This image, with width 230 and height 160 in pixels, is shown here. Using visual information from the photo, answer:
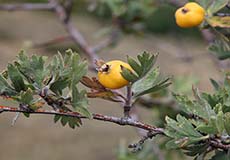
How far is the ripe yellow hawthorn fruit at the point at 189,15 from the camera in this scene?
22.8 inches

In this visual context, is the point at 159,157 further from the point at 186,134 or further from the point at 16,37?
the point at 16,37

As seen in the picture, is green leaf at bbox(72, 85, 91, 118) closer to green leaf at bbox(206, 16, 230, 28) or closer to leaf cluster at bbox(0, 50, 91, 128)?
leaf cluster at bbox(0, 50, 91, 128)

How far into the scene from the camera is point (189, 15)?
0.58 metres

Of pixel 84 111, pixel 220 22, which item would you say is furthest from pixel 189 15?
pixel 84 111

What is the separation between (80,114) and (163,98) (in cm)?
77

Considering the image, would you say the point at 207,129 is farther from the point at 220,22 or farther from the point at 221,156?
the point at 220,22

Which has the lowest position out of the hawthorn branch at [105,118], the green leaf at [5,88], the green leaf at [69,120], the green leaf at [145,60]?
the hawthorn branch at [105,118]

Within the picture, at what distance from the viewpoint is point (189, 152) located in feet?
1.73

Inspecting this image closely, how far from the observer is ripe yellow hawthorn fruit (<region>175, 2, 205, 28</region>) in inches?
22.8

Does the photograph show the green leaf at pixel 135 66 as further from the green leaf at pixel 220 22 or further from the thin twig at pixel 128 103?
the green leaf at pixel 220 22

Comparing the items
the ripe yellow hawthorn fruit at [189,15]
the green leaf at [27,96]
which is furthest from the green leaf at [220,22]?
the green leaf at [27,96]

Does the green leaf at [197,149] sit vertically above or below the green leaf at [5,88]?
below

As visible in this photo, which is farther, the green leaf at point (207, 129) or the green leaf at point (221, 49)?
the green leaf at point (221, 49)

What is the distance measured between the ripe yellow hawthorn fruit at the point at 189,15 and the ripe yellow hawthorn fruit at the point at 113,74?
0.11 m
